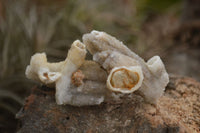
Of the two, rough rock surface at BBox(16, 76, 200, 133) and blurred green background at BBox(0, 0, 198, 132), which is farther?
blurred green background at BBox(0, 0, 198, 132)

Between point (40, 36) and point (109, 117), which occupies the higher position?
point (40, 36)

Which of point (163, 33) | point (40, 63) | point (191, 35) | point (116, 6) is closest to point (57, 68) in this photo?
point (40, 63)

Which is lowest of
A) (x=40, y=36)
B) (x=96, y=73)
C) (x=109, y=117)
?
(x=109, y=117)

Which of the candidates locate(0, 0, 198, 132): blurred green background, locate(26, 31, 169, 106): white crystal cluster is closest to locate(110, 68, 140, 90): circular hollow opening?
locate(26, 31, 169, 106): white crystal cluster

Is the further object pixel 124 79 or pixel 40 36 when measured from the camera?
pixel 40 36

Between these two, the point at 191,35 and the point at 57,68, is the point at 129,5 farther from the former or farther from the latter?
the point at 57,68

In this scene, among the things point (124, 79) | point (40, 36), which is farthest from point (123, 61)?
point (40, 36)

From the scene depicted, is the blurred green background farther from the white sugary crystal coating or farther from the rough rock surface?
the white sugary crystal coating

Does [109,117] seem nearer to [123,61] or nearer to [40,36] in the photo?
[123,61]
